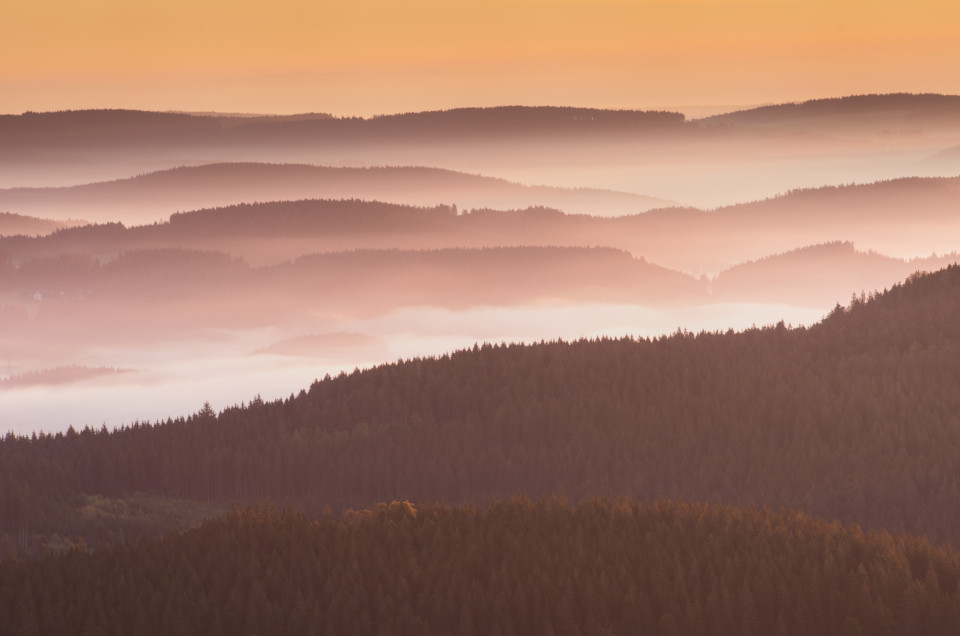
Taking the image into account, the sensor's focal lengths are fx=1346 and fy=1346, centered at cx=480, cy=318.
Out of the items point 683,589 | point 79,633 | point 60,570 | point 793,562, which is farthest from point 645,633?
point 60,570

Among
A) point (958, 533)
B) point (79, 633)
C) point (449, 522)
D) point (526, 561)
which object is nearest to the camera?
point (79, 633)

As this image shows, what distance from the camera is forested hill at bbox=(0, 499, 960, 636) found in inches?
3310

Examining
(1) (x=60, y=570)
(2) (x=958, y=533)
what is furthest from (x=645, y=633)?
(2) (x=958, y=533)

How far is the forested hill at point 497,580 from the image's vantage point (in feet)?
276

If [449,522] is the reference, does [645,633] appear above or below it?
below

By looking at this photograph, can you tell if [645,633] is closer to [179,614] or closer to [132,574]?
[179,614]

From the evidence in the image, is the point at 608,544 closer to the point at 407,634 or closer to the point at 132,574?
the point at 407,634

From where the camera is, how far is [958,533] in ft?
591

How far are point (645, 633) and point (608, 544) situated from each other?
22.9m

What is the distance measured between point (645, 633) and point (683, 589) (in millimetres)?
8242

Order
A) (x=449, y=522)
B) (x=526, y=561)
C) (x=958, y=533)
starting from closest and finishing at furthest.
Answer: (x=526, y=561), (x=449, y=522), (x=958, y=533)

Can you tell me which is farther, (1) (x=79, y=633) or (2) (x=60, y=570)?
(2) (x=60, y=570)

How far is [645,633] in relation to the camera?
83.2 m

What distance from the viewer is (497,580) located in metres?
91.7
